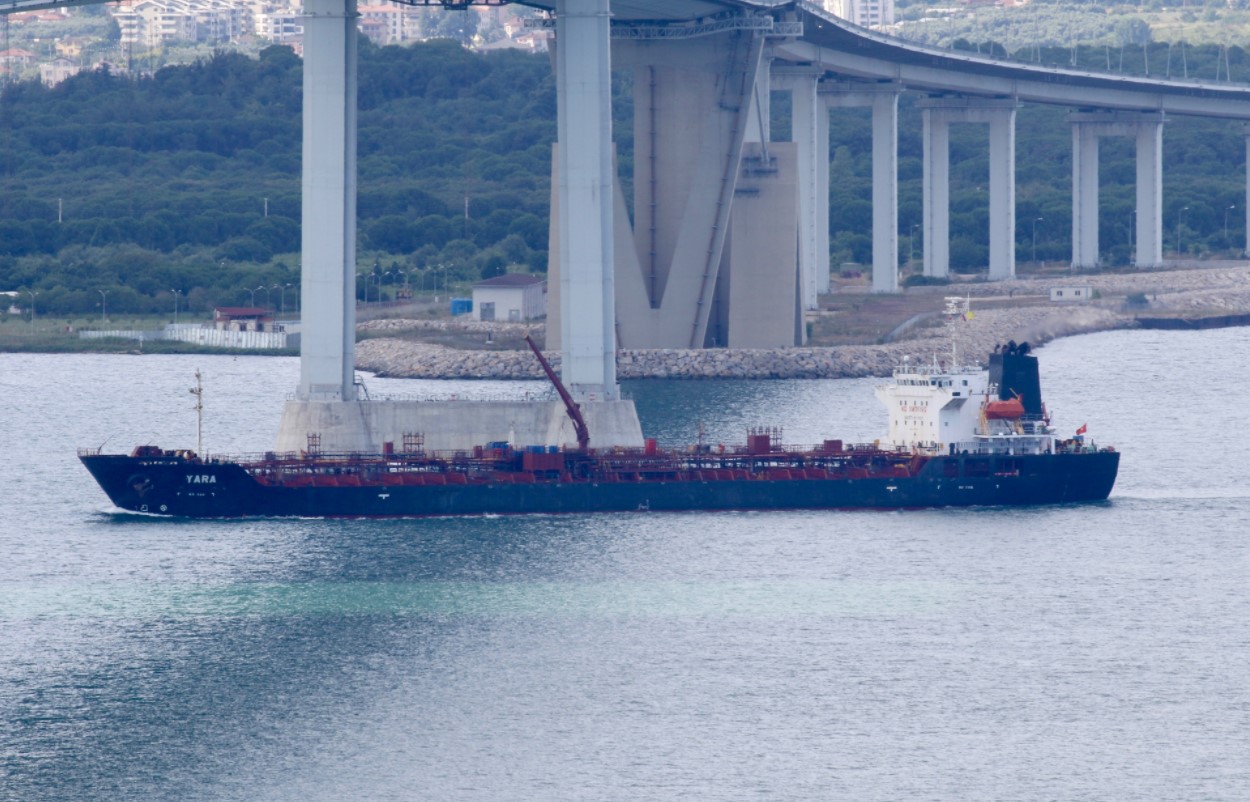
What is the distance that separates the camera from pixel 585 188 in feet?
197

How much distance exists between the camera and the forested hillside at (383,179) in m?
128

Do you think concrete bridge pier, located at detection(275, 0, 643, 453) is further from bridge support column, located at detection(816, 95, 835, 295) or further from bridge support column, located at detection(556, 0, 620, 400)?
bridge support column, located at detection(816, 95, 835, 295)

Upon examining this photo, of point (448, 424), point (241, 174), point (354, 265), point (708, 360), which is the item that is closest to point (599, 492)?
point (448, 424)

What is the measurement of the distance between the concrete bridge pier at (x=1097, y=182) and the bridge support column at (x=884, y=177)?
1839 centimetres

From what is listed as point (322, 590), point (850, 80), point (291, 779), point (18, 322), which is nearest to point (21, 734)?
point (291, 779)

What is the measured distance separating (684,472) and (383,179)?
94.0m

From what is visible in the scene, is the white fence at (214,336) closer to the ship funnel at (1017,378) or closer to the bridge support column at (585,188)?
the bridge support column at (585,188)

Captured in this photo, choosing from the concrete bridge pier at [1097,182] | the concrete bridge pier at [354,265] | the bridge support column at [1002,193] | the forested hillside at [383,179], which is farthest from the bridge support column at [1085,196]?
the concrete bridge pier at [354,265]

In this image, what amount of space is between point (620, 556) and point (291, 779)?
17.1 metres

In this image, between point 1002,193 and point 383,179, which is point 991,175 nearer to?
point 1002,193

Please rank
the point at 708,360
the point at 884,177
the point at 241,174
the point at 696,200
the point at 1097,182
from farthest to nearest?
the point at 241,174 → the point at 1097,182 → the point at 884,177 → the point at 708,360 → the point at 696,200

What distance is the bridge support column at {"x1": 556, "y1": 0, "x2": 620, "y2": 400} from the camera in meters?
60.1

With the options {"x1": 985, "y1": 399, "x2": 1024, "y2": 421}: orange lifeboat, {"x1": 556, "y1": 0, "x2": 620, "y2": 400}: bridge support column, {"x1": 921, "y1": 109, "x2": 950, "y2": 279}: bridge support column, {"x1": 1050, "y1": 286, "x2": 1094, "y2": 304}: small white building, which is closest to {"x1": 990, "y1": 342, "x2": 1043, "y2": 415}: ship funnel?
{"x1": 985, "y1": 399, "x2": 1024, "y2": 421}: orange lifeboat

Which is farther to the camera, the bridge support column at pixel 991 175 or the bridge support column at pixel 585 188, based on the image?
the bridge support column at pixel 991 175
